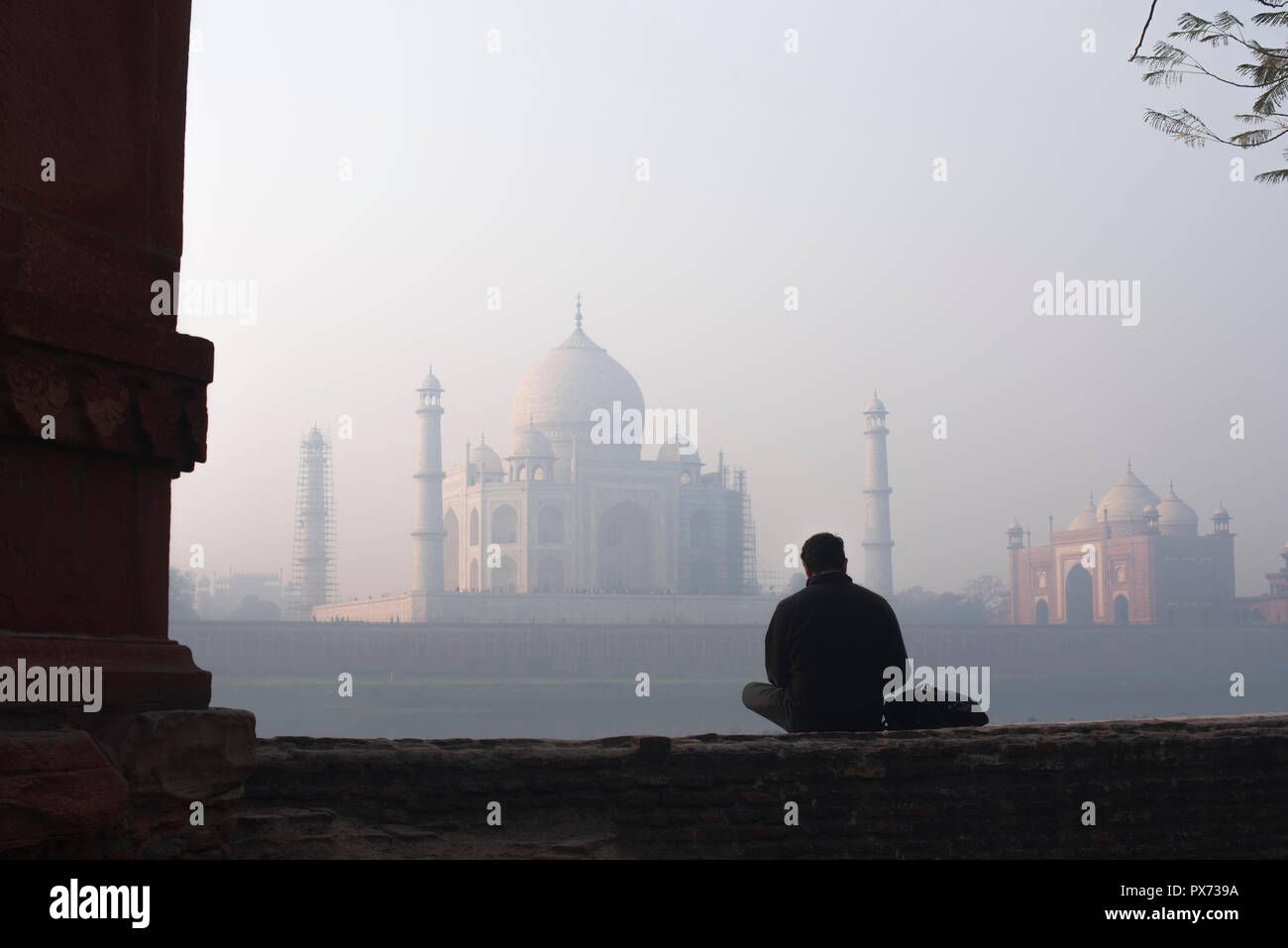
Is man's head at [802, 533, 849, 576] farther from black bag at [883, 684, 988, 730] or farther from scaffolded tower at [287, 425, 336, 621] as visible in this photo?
scaffolded tower at [287, 425, 336, 621]

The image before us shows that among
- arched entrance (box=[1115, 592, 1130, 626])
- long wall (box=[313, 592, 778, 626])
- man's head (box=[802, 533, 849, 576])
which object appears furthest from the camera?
arched entrance (box=[1115, 592, 1130, 626])

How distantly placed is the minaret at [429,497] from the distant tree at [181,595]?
5.79 m

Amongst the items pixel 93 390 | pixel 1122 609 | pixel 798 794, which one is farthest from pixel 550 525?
pixel 93 390

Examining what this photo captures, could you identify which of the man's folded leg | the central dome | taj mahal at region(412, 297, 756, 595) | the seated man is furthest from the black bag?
the central dome

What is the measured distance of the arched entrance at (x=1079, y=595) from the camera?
1319 inches

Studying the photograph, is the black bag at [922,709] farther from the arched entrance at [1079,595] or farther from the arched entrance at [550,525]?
the arched entrance at [1079,595]

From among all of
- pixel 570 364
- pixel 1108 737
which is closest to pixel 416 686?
pixel 570 364

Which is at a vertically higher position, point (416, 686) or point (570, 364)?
point (570, 364)

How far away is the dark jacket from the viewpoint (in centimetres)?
231

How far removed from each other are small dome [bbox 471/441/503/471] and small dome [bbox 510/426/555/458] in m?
1.07

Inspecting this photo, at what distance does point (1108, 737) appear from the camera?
2227 millimetres

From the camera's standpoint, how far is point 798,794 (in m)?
2.09
